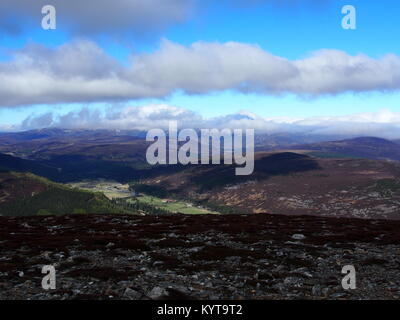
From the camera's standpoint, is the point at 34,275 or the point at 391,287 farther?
the point at 34,275

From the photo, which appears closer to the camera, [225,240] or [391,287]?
[391,287]

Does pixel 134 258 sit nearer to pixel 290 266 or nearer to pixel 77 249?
pixel 77 249
